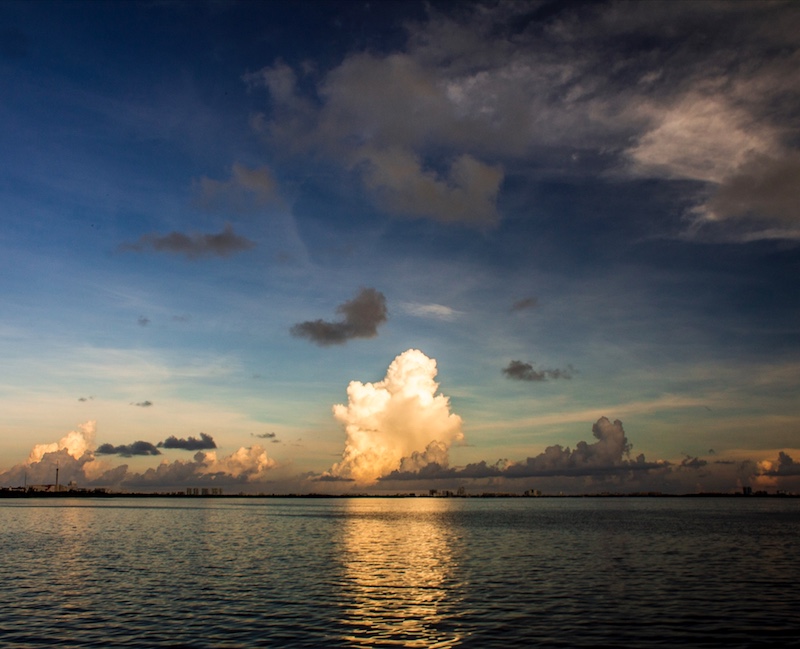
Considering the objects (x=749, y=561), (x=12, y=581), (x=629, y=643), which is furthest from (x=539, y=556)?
(x=12, y=581)

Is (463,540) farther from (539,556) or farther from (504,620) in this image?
(504,620)

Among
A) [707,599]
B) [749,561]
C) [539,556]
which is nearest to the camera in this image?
[707,599]

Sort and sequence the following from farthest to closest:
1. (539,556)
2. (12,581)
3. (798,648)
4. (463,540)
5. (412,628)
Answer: (463,540) < (539,556) < (12,581) < (412,628) < (798,648)

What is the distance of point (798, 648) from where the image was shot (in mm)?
37875

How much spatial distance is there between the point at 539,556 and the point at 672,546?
2684 centimetres

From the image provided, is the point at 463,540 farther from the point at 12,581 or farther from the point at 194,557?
the point at 12,581

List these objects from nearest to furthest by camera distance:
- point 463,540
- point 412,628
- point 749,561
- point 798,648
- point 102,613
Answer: point 798,648 → point 412,628 → point 102,613 → point 749,561 → point 463,540

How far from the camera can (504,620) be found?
4550 centimetres

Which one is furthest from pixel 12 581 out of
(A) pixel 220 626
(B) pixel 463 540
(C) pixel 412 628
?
(B) pixel 463 540

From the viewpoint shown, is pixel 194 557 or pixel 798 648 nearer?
pixel 798 648

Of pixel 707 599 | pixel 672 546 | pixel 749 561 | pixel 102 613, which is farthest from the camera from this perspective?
pixel 672 546

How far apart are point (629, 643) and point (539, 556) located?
1879 inches

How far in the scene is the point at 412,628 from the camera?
4350cm

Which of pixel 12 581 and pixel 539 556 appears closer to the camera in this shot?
pixel 12 581
